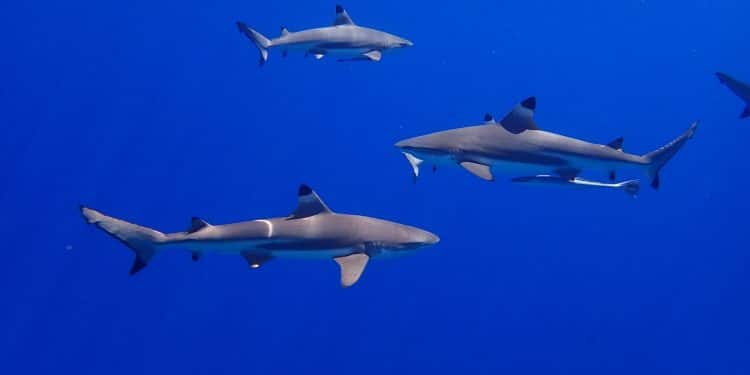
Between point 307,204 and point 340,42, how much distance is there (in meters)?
4.04

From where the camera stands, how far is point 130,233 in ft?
20.4

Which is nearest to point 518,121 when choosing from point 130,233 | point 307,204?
point 307,204

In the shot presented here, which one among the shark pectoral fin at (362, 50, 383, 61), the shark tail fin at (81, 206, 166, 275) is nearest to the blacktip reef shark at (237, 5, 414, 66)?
the shark pectoral fin at (362, 50, 383, 61)

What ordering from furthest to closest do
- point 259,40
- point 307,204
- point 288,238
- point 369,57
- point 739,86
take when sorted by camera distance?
point 259,40 → point 369,57 → point 739,86 → point 307,204 → point 288,238

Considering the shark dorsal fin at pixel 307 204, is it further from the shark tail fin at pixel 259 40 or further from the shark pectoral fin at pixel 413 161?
the shark tail fin at pixel 259 40

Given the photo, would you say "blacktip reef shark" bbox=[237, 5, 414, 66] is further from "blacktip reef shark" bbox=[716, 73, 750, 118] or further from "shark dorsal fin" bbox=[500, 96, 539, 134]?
"blacktip reef shark" bbox=[716, 73, 750, 118]

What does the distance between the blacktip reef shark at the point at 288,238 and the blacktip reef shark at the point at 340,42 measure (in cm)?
369

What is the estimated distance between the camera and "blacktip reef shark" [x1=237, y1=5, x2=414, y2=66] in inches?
390

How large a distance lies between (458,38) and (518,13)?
4.43 m

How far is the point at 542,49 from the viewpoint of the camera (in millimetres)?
27234

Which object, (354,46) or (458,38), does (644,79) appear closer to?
(458,38)

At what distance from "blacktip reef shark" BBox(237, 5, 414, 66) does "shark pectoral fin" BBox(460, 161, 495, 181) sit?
282 centimetres

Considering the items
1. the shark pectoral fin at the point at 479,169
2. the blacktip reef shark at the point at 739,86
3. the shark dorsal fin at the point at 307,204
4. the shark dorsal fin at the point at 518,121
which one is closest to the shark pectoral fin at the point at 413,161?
the shark pectoral fin at the point at 479,169

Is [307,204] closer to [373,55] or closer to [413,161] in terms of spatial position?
[413,161]
